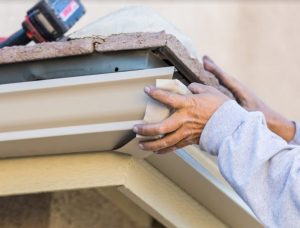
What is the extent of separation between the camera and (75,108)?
1619mm

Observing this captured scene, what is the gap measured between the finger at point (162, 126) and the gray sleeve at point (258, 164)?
97 mm

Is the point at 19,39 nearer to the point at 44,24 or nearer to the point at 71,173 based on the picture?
the point at 44,24

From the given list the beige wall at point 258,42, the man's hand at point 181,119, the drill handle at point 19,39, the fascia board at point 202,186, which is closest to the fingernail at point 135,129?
the man's hand at point 181,119

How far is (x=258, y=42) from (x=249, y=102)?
2224 mm

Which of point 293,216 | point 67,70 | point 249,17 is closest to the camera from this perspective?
point 293,216

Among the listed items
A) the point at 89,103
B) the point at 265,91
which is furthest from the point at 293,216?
the point at 265,91

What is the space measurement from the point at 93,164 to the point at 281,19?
304 centimetres

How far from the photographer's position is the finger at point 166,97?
1.56 m

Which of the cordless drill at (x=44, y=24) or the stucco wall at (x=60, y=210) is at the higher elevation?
the cordless drill at (x=44, y=24)

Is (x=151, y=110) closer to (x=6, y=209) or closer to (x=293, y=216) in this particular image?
(x=293, y=216)

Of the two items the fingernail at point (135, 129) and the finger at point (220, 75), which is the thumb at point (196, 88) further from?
the finger at point (220, 75)

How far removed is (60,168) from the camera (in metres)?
1.81

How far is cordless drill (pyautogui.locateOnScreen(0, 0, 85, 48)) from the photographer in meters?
2.20

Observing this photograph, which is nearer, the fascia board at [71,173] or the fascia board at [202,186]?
the fascia board at [71,173]
